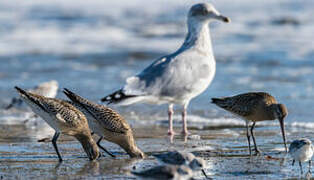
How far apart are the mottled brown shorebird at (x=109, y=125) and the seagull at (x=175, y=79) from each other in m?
1.63

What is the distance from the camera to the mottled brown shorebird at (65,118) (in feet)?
21.1

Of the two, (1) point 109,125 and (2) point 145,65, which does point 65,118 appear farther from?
(2) point 145,65

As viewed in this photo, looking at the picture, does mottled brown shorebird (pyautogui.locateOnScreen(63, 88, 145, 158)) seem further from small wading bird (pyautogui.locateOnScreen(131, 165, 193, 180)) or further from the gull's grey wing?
the gull's grey wing

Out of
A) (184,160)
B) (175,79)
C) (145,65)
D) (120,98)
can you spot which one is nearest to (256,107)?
(184,160)

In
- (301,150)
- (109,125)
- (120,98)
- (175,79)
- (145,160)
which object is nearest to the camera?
(301,150)

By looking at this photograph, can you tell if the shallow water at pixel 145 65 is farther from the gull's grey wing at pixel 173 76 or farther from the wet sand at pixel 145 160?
the gull's grey wing at pixel 173 76

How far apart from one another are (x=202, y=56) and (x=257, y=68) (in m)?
4.88

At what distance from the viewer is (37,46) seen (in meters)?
18.2

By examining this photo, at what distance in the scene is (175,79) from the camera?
9.05m

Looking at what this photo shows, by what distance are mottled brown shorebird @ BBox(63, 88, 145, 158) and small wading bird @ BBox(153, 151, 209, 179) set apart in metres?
1.09

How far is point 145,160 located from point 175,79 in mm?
2766

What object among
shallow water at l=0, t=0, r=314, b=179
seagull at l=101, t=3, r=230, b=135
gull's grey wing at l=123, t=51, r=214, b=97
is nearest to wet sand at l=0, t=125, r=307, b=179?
shallow water at l=0, t=0, r=314, b=179

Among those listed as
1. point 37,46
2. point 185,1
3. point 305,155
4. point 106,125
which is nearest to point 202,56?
point 106,125

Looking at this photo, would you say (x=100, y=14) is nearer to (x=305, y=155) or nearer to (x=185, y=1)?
(x=185, y=1)
